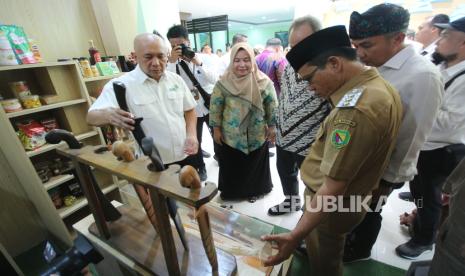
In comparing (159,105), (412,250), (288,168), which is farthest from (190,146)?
(412,250)

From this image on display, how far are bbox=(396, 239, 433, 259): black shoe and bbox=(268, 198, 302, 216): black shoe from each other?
2.36ft

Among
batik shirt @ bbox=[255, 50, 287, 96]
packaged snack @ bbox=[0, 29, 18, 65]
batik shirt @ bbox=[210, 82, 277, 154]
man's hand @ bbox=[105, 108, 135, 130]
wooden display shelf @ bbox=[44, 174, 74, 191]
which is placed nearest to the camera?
man's hand @ bbox=[105, 108, 135, 130]

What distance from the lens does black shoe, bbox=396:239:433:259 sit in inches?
54.7

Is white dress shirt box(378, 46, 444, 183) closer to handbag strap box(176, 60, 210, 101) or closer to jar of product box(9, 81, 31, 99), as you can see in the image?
handbag strap box(176, 60, 210, 101)

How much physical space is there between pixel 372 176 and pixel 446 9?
5.23 metres

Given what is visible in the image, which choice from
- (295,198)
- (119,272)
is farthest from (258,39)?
(119,272)

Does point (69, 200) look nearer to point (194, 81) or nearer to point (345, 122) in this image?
point (194, 81)

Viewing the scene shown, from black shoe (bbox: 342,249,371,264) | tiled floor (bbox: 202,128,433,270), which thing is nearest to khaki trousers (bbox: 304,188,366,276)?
black shoe (bbox: 342,249,371,264)

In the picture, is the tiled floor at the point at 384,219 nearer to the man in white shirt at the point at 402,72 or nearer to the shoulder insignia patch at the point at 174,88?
the man in white shirt at the point at 402,72

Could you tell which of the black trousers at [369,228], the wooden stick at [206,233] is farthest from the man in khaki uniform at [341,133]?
the black trousers at [369,228]

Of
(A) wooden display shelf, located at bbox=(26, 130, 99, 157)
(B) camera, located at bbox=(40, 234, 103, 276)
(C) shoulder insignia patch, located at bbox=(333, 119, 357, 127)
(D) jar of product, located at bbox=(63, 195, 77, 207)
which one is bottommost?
(D) jar of product, located at bbox=(63, 195, 77, 207)

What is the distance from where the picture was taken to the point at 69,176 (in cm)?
163

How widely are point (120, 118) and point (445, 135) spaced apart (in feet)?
5.62

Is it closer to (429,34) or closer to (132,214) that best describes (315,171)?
(132,214)
